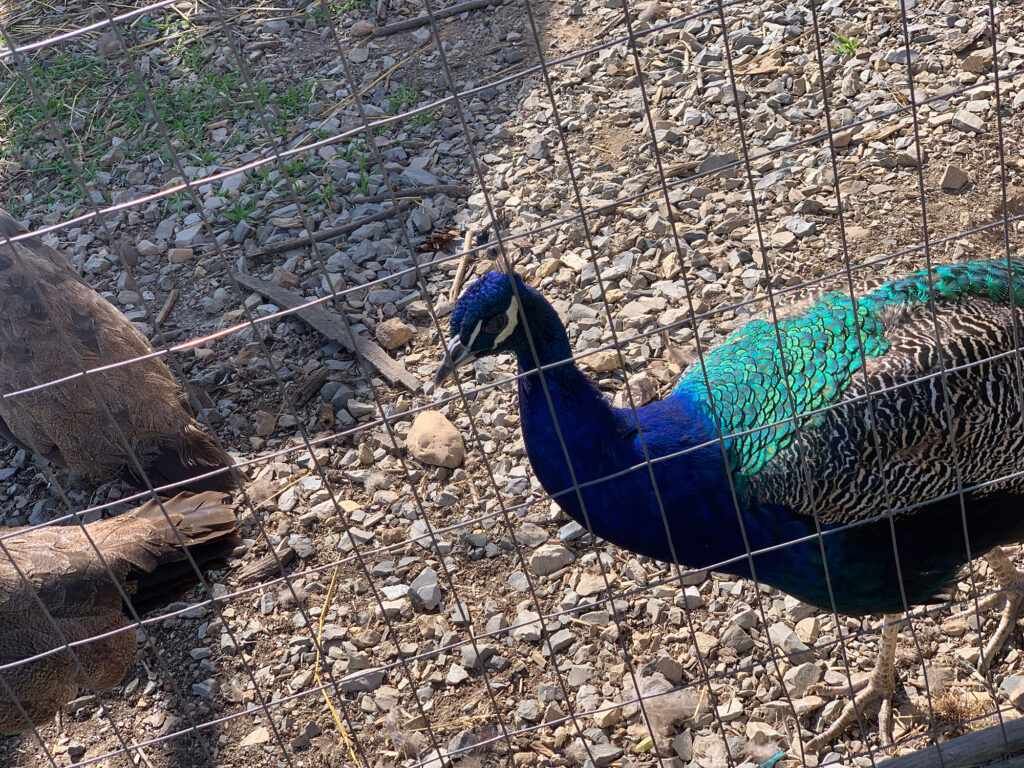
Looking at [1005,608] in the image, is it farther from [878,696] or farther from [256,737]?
[256,737]

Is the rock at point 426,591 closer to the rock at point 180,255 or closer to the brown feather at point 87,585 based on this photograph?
the brown feather at point 87,585

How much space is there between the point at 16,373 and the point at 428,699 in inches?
85.0

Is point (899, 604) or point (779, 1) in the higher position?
point (779, 1)

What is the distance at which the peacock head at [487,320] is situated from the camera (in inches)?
106

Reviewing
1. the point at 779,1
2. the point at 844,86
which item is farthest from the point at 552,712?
the point at 779,1

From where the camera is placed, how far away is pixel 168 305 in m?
4.96

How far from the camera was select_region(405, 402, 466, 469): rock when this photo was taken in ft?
12.9

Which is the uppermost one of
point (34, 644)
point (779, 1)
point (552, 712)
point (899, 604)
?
point (779, 1)

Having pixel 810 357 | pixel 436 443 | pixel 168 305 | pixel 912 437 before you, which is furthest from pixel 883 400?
pixel 168 305

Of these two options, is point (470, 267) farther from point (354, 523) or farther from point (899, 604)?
point (899, 604)

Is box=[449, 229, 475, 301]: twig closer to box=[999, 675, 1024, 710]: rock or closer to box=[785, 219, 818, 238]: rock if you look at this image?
box=[785, 219, 818, 238]: rock

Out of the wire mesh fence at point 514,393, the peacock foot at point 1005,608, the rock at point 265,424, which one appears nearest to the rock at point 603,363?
the wire mesh fence at point 514,393

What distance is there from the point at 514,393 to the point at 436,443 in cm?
39

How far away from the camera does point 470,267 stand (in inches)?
185
